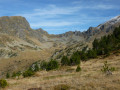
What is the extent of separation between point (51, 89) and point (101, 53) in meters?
61.0

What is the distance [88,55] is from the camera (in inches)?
2584

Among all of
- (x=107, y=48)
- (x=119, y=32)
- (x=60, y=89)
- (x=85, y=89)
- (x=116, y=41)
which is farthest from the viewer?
(x=119, y=32)

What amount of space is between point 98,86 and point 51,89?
4240 mm

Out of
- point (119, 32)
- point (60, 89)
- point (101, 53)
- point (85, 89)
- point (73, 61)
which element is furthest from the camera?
point (119, 32)

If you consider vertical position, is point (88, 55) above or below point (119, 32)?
below

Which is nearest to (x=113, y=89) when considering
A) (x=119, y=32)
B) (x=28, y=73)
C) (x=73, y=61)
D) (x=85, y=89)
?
(x=85, y=89)

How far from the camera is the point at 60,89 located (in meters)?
11.0

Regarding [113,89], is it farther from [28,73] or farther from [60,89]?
[28,73]

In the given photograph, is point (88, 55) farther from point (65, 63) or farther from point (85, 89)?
point (85, 89)

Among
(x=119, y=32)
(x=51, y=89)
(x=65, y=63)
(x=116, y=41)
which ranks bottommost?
(x=65, y=63)

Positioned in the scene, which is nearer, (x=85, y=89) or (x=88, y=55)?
(x=85, y=89)

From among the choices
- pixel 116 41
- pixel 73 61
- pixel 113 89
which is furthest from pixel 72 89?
pixel 116 41

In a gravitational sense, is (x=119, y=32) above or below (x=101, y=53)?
above

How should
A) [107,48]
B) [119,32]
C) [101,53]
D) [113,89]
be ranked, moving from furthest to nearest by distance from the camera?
[119,32] < [101,53] < [107,48] < [113,89]
